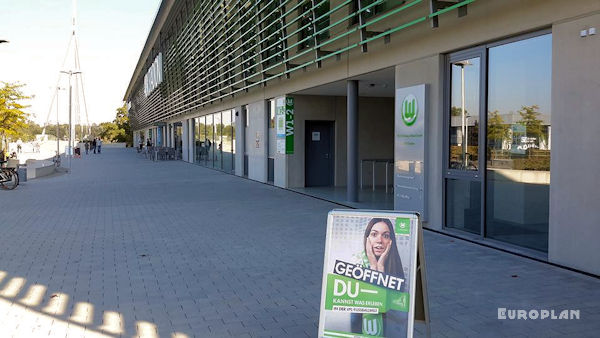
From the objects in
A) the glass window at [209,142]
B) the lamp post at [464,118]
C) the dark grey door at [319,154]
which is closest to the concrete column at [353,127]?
the lamp post at [464,118]

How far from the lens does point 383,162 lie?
1612cm

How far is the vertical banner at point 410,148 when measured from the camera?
29.4 ft

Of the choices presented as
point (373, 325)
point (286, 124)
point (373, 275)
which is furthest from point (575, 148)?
point (286, 124)

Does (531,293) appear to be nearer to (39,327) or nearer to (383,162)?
(39,327)

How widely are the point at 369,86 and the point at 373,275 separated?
1029cm

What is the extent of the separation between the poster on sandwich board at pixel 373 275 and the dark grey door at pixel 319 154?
12.7 meters

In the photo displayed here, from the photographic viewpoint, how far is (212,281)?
19.8ft

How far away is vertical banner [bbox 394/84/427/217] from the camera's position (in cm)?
895

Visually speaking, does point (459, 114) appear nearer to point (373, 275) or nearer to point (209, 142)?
point (373, 275)

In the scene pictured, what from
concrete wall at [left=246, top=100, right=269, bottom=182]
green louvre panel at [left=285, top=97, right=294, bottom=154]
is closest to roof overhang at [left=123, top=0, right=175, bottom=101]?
concrete wall at [left=246, top=100, right=269, bottom=182]

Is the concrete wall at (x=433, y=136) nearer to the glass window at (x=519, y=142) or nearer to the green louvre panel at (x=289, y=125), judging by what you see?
the glass window at (x=519, y=142)

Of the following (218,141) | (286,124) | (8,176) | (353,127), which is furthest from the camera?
(218,141)

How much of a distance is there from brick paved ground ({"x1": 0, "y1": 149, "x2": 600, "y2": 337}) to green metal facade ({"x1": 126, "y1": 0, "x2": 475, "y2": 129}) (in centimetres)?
363

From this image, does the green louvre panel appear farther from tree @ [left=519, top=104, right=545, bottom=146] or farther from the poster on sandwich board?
the poster on sandwich board
